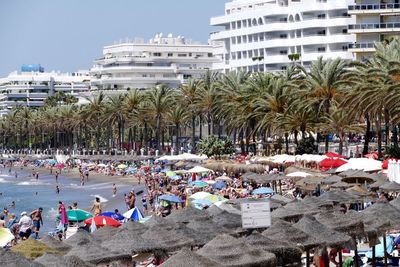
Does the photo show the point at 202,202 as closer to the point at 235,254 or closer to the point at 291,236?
the point at 291,236

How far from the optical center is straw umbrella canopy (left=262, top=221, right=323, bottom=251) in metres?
21.5

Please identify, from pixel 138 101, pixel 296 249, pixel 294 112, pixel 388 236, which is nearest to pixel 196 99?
pixel 138 101

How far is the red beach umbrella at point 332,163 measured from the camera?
48375 millimetres

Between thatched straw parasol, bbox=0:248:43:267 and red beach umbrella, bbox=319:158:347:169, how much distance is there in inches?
1259

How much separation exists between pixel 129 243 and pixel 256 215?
11.9 ft

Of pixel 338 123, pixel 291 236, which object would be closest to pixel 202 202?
pixel 291 236

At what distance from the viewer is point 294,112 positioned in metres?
64.4

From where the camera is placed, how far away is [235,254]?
19.1 meters

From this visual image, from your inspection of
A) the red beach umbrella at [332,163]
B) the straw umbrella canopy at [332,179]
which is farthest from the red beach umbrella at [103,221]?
the red beach umbrella at [332,163]

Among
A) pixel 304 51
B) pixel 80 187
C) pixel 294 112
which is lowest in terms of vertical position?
pixel 80 187

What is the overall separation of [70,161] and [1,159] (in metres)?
31.3

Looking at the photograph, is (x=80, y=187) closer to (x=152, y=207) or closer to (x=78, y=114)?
(x=152, y=207)

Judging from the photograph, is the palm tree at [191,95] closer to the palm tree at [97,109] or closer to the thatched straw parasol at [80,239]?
the palm tree at [97,109]

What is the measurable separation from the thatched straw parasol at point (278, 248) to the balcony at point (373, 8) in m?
74.9
